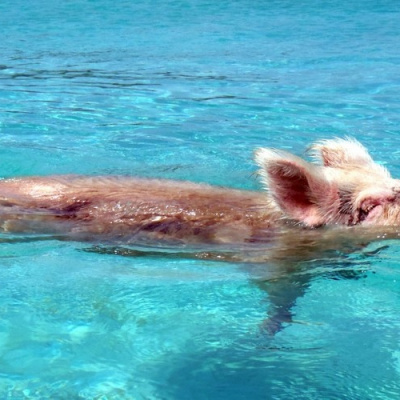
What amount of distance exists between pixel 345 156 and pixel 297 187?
2.14 ft

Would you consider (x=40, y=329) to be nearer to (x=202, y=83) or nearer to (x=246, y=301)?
(x=246, y=301)

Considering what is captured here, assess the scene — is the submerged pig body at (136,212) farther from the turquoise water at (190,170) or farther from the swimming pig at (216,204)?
the turquoise water at (190,170)

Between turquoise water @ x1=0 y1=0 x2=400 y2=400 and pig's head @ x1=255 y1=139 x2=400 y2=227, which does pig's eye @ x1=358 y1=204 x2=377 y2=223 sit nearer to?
pig's head @ x1=255 y1=139 x2=400 y2=227

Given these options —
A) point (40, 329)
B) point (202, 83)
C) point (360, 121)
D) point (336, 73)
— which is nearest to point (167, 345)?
point (40, 329)

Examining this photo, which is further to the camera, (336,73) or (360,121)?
(336,73)

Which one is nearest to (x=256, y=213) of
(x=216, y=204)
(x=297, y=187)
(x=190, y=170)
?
(x=216, y=204)

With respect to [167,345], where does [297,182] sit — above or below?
above

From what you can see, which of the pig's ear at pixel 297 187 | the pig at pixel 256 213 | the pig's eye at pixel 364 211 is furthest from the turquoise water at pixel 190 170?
the pig's ear at pixel 297 187

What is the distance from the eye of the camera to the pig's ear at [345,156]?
217 inches

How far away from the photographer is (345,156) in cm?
557

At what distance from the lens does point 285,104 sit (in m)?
10.6

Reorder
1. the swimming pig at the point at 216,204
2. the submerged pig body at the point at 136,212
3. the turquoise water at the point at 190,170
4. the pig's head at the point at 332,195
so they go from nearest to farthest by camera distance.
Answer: the turquoise water at the point at 190,170
the pig's head at the point at 332,195
the swimming pig at the point at 216,204
the submerged pig body at the point at 136,212

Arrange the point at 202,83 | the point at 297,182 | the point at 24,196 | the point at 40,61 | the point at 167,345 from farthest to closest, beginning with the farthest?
the point at 40,61
the point at 202,83
the point at 24,196
the point at 297,182
the point at 167,345

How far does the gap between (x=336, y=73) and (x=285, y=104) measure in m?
2.33
